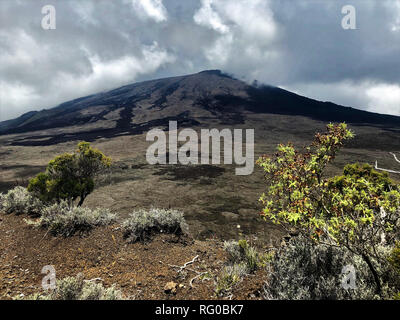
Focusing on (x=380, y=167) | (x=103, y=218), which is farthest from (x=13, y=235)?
(x=380, y=167)

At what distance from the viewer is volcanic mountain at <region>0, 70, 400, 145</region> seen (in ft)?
257

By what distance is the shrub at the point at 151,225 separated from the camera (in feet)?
20.5

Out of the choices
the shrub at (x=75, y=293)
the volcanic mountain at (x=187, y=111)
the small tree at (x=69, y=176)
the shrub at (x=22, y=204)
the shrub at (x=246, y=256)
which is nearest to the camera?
the shrub at (x=75, y=293)

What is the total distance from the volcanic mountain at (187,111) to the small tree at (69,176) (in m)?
57.7

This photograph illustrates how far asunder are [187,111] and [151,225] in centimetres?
9452

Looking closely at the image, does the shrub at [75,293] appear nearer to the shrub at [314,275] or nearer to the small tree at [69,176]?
the shrub at [314,275]

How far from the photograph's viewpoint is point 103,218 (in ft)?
23.1

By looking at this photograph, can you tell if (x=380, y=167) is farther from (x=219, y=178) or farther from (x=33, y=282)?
(x=33, y=282)

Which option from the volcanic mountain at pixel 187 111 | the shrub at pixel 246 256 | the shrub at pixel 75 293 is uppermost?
the volcanic mountain at pixel 187 111

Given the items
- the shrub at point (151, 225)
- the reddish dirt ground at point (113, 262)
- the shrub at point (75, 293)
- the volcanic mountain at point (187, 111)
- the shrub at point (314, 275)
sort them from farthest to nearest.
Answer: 1. the volcanic mountain at point (187, 111)
2. the shrub at point (151, 225)
3. the reddish dirt ground at point (113, 262)
4. the shrub at point (75, 293)
5. the shrub at point (314, 275)

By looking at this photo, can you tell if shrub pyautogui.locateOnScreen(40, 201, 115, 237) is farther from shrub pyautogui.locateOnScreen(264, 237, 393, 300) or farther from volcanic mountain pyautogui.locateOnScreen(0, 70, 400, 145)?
volcanic mountain pyautogui.locateOnScreen(0, 70, 400, 145)

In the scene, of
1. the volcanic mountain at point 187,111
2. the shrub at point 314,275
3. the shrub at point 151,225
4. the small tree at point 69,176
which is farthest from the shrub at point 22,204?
the volcanic mountain at point 187,111
